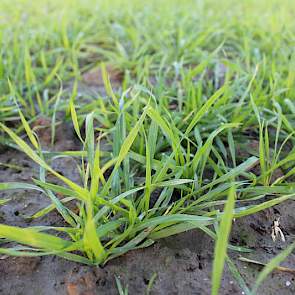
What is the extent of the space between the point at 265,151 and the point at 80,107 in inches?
26.8

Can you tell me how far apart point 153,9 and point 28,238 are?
7.03ft

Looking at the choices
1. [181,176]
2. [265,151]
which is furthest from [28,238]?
[265,151]

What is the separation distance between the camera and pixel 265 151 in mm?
1189

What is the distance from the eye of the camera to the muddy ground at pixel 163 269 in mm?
888

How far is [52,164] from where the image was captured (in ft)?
4.28

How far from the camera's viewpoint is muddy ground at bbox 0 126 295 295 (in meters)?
0.89

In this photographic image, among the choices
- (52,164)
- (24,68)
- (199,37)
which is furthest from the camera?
(199,37)

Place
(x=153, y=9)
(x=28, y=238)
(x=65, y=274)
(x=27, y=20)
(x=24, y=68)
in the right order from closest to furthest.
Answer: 1. (x=28, y=238)
2. (x=65, y=274)
3. (x=24, y=68)
4. (x=27, y=20)
5. (x=153, y=9)

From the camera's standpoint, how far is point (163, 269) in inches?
36.5

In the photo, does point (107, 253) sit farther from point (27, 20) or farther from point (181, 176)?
point (27, 20)

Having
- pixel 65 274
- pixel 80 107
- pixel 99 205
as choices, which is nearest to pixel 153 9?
pixel 80 107

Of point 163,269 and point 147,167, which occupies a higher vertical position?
point 147,167

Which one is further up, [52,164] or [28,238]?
[28,238]

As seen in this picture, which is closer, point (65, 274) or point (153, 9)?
point (65, 274)
